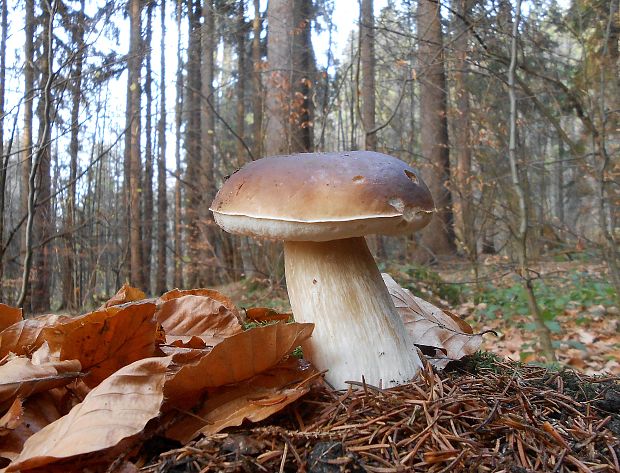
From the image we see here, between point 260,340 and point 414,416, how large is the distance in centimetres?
45

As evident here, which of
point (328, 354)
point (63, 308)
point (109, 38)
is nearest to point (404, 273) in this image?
point (109, 38)

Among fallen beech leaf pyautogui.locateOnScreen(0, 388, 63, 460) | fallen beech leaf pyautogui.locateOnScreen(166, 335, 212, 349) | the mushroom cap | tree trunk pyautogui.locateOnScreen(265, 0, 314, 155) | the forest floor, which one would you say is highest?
tree trunk pyautogui.locateOnScreen(265, 0, 314, 155)

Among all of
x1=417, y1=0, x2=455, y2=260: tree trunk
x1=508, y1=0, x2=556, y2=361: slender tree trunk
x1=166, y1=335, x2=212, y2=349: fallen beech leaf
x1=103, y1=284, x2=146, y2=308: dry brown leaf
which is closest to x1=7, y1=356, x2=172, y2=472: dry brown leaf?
x1=166, y1=335, x2=212, y2=349: fallen beech leaf

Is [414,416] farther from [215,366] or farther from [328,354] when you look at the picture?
[215,366]

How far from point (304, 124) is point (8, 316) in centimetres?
650

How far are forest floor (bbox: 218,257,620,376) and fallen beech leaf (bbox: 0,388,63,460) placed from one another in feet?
11.8

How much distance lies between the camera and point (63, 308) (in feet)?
31.3

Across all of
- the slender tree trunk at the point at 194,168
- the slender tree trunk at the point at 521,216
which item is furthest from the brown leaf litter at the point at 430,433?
the slender tree trunk at the point at 194,168

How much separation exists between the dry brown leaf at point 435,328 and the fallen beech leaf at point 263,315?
21.5 inches

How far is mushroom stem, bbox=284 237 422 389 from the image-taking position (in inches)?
52.8

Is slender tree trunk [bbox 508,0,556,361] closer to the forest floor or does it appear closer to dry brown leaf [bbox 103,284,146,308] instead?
the forest floor

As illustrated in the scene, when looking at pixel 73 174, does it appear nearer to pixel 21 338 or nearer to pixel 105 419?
pixel 21 338

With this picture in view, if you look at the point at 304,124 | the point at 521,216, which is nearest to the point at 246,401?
the point at 521,216

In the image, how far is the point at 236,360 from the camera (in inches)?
42.1
